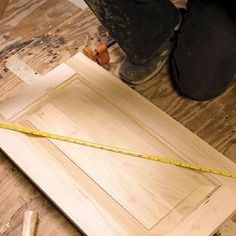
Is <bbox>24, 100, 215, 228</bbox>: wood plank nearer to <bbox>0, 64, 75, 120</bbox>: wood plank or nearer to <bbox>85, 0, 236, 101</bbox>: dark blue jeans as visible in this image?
<bbox>0, 64, 75, 120</bbox>: wood plank

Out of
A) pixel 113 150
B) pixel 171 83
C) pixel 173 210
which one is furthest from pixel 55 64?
pixel 173 210

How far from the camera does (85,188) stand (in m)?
1.29

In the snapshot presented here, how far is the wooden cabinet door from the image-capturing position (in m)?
1.21

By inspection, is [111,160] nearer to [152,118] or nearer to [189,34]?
[152,118]

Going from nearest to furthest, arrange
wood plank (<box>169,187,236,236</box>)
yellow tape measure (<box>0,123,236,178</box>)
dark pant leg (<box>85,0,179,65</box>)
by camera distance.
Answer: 1. wood plank (<box>169,187,236,236</box>)
2. yellow tape measure (<box>0,123,236,178</box>)
3. dark pant leg (<box>85,0,179,65</box>)

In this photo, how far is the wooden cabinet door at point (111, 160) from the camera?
1212 millimetres

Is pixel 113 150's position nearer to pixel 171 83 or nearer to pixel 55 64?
pixel 171 83

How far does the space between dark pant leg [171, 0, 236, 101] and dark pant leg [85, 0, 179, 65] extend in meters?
0.10

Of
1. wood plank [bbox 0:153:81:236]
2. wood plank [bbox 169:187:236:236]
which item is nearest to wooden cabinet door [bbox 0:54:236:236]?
wood plank [bbox 169:187:236:236]

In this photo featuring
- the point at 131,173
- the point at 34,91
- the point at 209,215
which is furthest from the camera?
the point at 34,91

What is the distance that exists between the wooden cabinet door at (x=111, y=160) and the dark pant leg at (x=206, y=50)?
0.24 m

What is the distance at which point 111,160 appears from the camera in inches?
52.5

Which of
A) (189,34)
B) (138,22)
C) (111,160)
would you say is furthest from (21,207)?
(189,34)

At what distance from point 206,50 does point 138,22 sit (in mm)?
292
